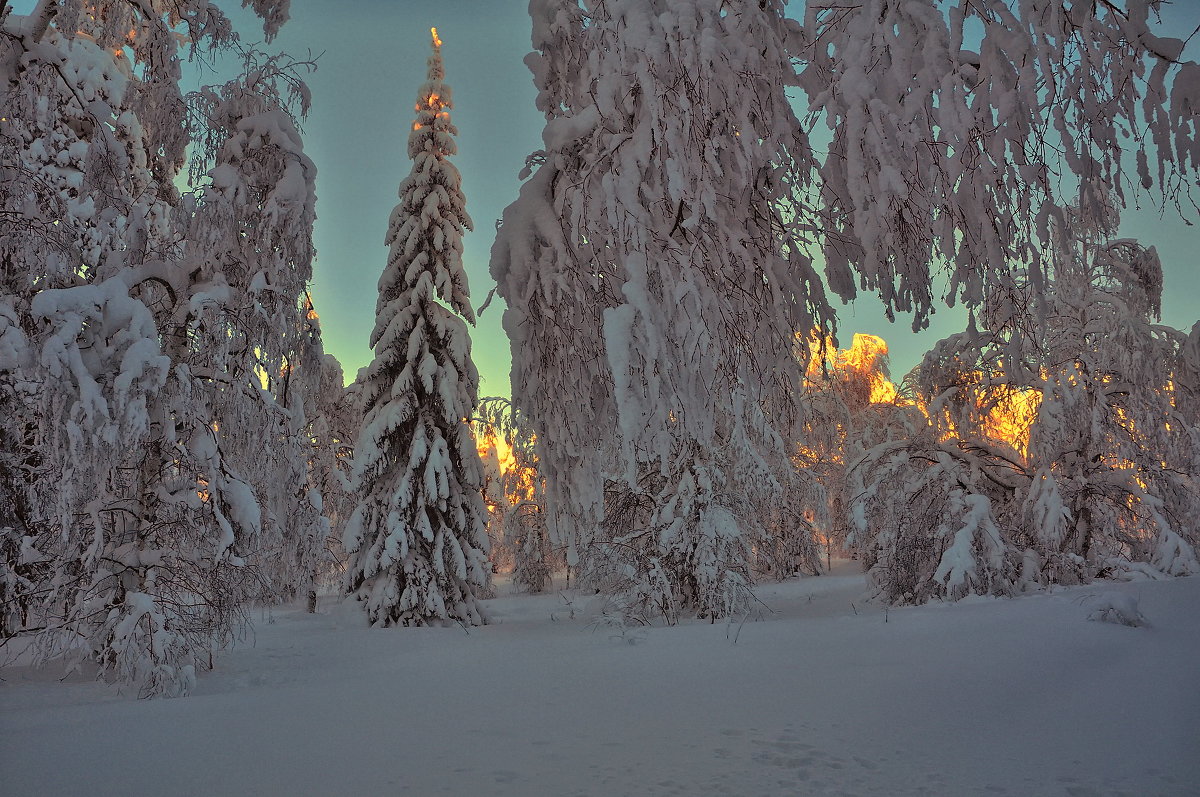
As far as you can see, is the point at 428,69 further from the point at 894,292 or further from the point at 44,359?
the point at 894,292

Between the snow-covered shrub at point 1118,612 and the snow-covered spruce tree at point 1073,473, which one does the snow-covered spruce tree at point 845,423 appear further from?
the snow-covered shrub at point 1118,612

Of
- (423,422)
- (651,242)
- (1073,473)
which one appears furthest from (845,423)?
(651,242)

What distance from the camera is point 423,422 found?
13547 millimetres

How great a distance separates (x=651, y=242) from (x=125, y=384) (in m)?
4.76

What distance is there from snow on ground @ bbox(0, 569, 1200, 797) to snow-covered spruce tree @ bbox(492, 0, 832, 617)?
1.36 m

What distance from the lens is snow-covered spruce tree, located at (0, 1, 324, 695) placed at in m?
5.62

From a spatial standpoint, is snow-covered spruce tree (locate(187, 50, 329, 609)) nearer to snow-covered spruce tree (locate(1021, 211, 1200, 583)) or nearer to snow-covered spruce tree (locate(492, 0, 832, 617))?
snow-covered spruce tree (locate(492, 0, 832, 617))

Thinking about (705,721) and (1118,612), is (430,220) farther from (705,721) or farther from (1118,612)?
(1118,612)

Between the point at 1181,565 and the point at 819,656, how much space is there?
7.51m

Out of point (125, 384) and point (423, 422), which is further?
point (423, 422)

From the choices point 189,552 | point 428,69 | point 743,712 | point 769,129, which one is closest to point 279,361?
point 189,552

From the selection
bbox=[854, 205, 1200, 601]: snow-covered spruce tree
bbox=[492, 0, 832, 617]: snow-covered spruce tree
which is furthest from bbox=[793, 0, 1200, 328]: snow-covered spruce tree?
bbox=[854, 205, 1200, 601]: snow-covered spruce tree

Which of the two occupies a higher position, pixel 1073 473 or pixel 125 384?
pixel 125 384

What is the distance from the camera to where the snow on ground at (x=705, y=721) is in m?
3.43
